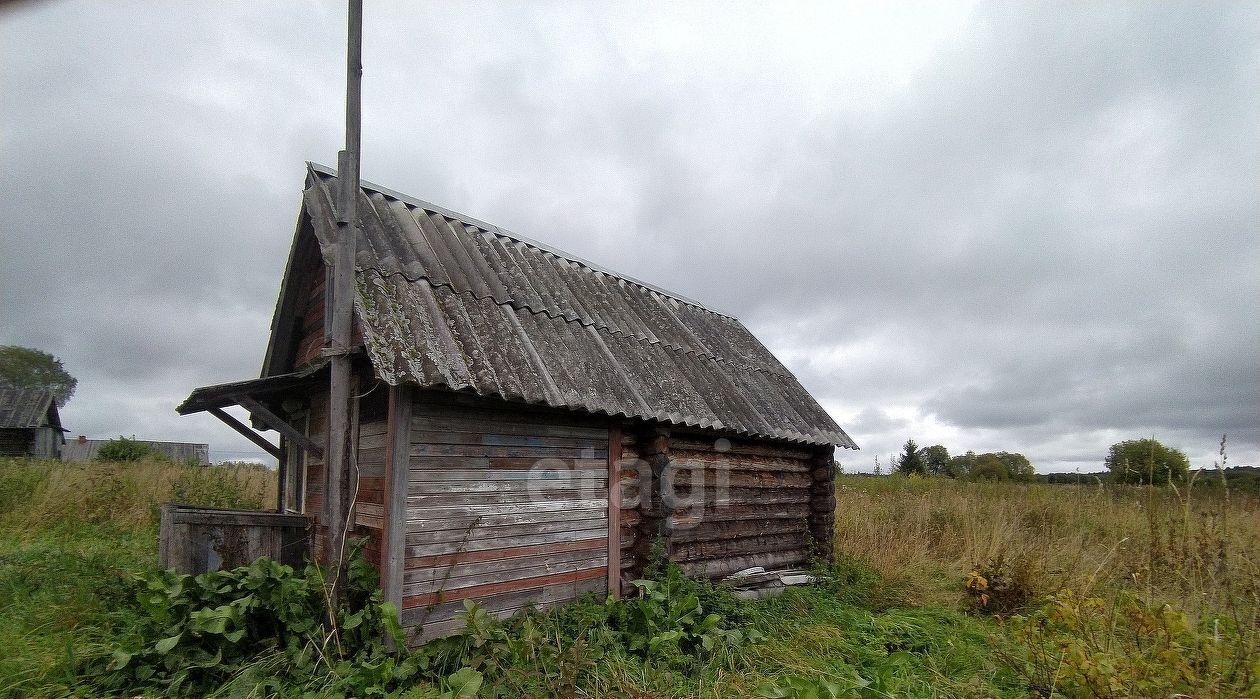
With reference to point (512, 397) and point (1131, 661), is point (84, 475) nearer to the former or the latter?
point (512, 397)

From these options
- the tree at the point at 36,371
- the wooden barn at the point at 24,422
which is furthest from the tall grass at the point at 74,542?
the tree at the point at 36,371

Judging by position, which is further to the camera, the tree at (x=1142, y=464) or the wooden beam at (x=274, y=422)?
the tree at (x=1142, y=464)

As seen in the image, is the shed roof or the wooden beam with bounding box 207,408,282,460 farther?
the shed roof

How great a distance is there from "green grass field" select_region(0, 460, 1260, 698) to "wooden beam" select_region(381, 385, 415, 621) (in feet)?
1.95

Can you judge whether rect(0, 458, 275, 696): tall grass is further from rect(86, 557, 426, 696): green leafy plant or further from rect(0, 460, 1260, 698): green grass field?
rect(86, 557, 426, 696): green leafy plant

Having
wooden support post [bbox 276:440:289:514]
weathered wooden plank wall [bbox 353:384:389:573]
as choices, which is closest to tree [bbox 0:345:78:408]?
wooden support post [bbox 276:440:289:514]

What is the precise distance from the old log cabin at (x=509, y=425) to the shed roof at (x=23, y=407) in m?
29.6

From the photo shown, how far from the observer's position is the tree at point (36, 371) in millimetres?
46594

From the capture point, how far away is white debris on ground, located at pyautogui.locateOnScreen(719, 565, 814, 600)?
7.71 m

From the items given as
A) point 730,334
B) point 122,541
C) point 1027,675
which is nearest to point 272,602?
point 1027,675

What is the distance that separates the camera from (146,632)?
4.53m

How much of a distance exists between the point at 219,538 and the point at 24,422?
3262 centimetres

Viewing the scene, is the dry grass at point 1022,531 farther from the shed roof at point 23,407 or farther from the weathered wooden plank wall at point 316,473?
the shed roof at point 23,407

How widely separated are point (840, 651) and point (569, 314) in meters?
4.54
